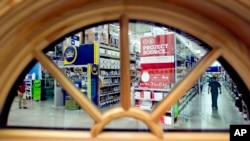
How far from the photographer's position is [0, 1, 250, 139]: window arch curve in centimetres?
79

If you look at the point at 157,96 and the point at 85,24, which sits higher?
Answer: the point at 85,24

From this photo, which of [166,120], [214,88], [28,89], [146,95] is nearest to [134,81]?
[146,95]

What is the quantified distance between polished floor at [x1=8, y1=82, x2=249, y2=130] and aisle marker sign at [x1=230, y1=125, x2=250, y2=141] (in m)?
0.03

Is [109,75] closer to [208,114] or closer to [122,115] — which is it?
[122,115]

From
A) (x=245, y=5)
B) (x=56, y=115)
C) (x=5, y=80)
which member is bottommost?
(x=56, y=115)

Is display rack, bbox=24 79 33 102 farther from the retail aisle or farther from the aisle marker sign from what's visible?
the aisle marker sign

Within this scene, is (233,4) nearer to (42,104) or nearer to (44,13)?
(44,13)

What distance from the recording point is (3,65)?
0.81 meters

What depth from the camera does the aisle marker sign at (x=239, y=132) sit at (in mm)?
790

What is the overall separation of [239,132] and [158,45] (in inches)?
16.8

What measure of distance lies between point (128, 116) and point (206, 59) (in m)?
0.33

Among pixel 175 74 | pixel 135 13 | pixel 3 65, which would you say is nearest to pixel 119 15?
pixel 135 13

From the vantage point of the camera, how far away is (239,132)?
0.81 meters

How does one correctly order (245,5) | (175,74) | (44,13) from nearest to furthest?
(245,5) < (44,13) < (175,74)
